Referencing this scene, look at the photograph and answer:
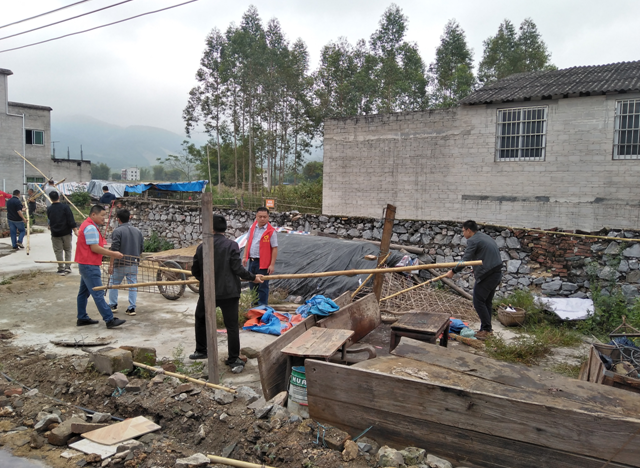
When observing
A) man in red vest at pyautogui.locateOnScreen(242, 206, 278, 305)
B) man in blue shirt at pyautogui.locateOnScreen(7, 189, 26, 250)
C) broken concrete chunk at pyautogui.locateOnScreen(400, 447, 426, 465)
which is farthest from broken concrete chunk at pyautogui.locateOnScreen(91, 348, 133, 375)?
man in blue shirt at pyautogui.locateOnScreen(7, 189, 26, 250)

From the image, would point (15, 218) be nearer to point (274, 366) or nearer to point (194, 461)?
point (274, 366)

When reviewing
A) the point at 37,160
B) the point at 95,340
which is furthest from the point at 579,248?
the point at 37,160

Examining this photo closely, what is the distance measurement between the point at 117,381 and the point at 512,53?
38.0 meters

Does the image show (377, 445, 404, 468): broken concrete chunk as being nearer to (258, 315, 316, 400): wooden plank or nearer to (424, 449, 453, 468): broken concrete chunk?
(424, 449, 453, 468): broken concrete chunk

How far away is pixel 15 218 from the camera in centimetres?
1295

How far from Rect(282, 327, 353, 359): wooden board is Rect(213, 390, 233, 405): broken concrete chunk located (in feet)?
2.25

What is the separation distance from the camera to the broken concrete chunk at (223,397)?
393 centimetres

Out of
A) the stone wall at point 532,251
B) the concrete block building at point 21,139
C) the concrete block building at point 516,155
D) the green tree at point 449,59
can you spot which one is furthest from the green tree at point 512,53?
the concrete block building at point 21,139

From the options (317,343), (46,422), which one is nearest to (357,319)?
(317,343)

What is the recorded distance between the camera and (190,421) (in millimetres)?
3762

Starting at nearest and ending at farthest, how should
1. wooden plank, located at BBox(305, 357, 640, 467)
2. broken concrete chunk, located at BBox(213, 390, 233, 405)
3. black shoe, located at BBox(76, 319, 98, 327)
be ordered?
wooden plank, located at BBox(305, 357, 640, 467) < broken concrete chunk, located at BBox(213, 390, 233, 405) < black shoe, located at BBox(76, 319, 98, 327)

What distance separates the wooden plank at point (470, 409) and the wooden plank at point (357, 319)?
Answer: 1471 millimetres

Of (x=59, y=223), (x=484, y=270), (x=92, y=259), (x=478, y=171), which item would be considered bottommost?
(x=484, y=270)

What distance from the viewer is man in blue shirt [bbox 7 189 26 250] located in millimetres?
12617
